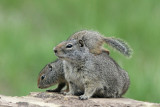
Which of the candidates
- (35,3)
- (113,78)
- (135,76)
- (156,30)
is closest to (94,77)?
(113,78)

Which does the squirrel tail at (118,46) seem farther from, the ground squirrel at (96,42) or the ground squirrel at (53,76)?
the ground squirrel at (53,76)

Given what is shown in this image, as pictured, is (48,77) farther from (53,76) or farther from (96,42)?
(96,42)

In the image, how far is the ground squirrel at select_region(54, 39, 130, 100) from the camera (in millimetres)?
10523

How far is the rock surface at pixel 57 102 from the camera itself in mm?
9609

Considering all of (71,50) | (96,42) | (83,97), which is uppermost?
(96,42)

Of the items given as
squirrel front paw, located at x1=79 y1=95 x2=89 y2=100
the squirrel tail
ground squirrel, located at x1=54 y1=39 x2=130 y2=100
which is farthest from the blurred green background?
squirrel front paw, located at x1=79 y1=95 x2=89 y2=100

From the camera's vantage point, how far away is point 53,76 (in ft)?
37.4

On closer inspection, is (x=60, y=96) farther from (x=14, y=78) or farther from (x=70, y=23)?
(x=70, y=23)

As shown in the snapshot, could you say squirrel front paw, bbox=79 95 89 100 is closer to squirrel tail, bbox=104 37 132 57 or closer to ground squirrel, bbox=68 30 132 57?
ground squirrel, bbox=68 30 132 57

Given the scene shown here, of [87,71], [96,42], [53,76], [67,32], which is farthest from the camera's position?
[67,32]

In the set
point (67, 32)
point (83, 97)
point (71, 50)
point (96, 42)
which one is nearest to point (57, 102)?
point (83, 97)

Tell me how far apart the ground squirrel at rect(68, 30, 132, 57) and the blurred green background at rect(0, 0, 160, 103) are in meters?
1.84

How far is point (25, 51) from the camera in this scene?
14938mm

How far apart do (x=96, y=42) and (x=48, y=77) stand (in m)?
1.02
